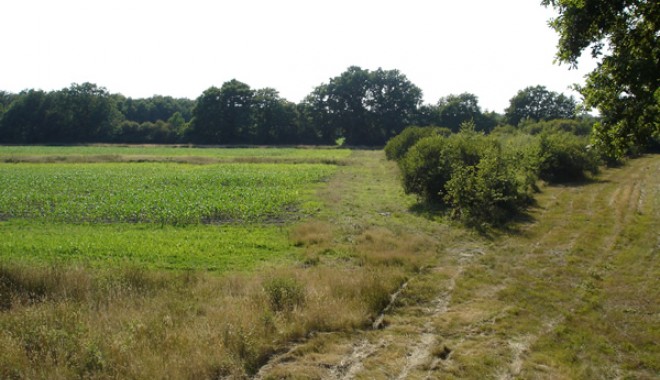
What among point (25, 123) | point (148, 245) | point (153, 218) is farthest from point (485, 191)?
point (25, 123)

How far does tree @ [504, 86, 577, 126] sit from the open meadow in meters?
73.0

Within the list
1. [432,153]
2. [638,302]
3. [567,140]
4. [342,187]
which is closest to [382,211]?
[432,153]

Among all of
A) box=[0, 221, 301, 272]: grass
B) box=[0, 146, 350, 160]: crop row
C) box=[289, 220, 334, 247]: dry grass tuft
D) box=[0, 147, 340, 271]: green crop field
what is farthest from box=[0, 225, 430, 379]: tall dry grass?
box=[0, 146, 350, 160]: crop row

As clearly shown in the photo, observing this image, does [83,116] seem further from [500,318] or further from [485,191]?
[500,318]

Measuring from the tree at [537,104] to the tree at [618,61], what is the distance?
275 ft

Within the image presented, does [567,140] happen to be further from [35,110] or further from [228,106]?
[35,110]

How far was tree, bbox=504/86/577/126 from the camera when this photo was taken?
87.8 meters

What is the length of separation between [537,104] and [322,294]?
91.0 metres

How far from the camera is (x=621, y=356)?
291 inches

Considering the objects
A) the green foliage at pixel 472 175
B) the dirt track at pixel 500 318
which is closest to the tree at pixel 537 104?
the green foliage at pixel 472 175

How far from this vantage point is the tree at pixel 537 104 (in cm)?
8781

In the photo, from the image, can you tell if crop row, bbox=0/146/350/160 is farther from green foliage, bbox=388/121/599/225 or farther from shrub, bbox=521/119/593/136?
green foliage, bbox=388/121/599/225

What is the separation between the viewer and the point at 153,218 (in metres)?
19.8

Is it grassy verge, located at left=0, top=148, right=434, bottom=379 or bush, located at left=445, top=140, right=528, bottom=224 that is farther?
bush, located at left=445, top=140, right=528, bottom=224
